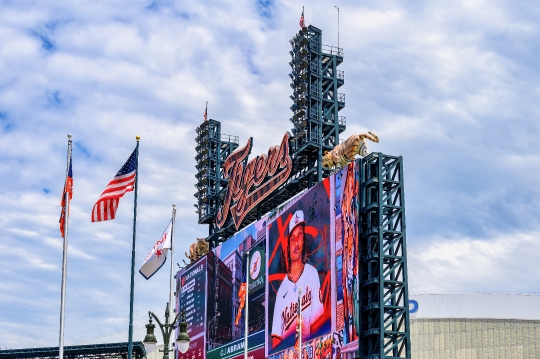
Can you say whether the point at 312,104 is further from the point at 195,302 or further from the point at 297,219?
the point at 195,302

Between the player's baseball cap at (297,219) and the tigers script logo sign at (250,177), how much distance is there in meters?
4.39

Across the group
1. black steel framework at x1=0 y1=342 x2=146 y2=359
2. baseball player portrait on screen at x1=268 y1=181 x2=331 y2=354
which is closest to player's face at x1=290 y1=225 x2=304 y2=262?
baseball player portrait on screen at x1=268 y1=181 x2=331 y2=354

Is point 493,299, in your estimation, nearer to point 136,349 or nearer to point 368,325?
point 136,349

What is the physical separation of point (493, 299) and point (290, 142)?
4169cm

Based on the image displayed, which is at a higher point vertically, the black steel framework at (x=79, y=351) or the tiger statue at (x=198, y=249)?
the tiger statue at (x=198, y=249)

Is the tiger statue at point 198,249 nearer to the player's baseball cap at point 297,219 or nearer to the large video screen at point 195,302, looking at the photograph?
the large video screen at point 195,302

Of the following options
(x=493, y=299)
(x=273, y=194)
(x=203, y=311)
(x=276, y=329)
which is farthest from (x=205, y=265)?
(x=493, y=299)

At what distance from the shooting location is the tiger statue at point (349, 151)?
54.6 m

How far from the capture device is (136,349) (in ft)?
322

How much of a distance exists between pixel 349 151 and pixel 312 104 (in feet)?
33.5

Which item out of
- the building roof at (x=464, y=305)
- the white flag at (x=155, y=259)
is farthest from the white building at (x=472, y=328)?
the white flag at (x=155, y=259)

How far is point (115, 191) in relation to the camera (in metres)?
34.0

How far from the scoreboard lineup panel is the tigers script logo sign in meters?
2.48

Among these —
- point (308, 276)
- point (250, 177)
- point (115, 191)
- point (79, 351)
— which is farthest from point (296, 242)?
point (79, 351)
